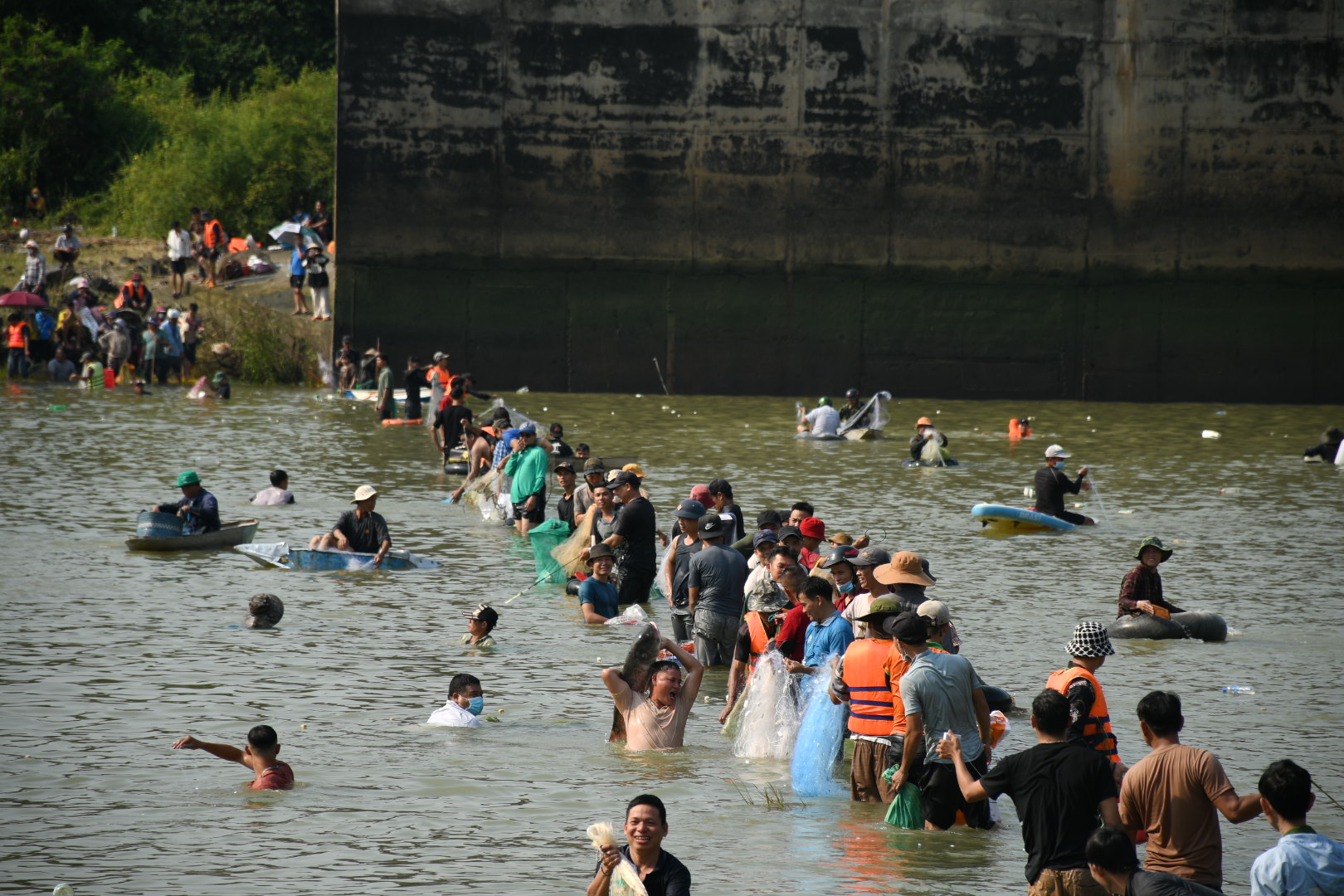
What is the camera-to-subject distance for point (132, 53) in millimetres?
59750

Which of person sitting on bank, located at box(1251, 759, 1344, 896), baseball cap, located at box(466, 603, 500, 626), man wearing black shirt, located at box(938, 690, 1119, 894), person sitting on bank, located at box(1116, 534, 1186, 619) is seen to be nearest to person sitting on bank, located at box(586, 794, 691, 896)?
man wearing black shirt, located at box(938, 690, 1119, 894)

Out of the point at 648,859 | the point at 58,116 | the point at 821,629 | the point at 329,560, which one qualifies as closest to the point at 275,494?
the point at 329,560

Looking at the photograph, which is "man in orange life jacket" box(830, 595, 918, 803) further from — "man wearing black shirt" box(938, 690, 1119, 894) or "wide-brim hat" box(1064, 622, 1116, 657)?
"man wearing black shirt" box(938, 690, 1119, 894)

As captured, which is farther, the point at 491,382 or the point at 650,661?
the point at 491,382

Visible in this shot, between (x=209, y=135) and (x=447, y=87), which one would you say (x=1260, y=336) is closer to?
(x=447, y=87)

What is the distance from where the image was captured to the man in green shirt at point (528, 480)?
20.0 meters

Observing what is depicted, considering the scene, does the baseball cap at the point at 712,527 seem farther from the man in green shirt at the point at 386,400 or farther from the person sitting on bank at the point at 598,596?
the man in green shirt at the point at 386,400

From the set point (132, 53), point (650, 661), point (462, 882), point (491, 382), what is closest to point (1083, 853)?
point (462, 882)

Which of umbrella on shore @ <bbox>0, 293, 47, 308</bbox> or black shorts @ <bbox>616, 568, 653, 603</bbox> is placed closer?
black shorts @ <bbox>616, 568, 653, 603</bbox>

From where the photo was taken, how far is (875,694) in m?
9.12

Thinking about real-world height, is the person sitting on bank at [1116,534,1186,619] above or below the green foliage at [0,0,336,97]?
below

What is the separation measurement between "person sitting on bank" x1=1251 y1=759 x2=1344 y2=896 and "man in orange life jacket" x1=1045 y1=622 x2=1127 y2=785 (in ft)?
4.43

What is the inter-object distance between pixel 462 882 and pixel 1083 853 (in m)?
3.43

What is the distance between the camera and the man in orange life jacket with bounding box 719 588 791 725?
11594mm
